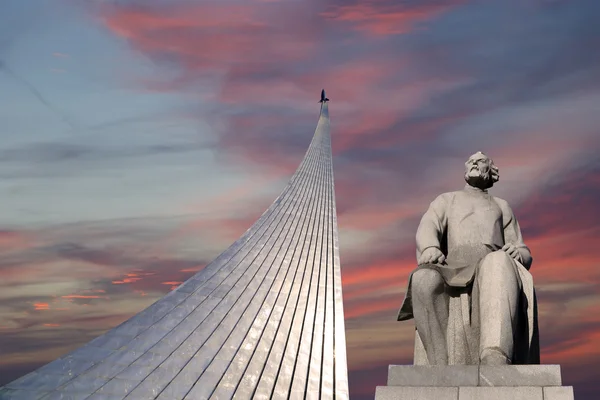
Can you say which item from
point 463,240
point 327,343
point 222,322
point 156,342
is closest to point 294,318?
point 327,343

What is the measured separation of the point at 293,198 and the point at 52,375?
52.6 feet

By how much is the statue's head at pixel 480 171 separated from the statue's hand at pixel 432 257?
1091 millimetres

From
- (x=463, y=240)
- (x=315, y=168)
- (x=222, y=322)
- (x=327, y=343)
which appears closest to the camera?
(x=463, y=240)

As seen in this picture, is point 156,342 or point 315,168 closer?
point 156,342

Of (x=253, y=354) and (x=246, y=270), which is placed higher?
(x=246, y=270)

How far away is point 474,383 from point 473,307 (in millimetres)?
958

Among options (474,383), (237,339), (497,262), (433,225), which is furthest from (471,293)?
(237,339)

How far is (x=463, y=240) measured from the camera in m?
7.71

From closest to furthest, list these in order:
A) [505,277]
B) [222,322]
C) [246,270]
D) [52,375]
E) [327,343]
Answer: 1. [505,277]
2. [52,375]
3. [222,322]
4. [327,343]
5. [246,270]

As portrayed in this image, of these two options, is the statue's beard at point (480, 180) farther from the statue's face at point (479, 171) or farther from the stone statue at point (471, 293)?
the stone statue at point (471, 293)

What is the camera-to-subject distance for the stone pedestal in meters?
5.99

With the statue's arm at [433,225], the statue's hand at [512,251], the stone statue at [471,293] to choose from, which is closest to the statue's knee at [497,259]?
the stone statue at [471,293]

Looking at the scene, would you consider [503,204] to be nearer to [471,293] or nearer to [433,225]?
[433,225]

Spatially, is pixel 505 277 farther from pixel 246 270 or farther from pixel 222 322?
pixel 246 270
